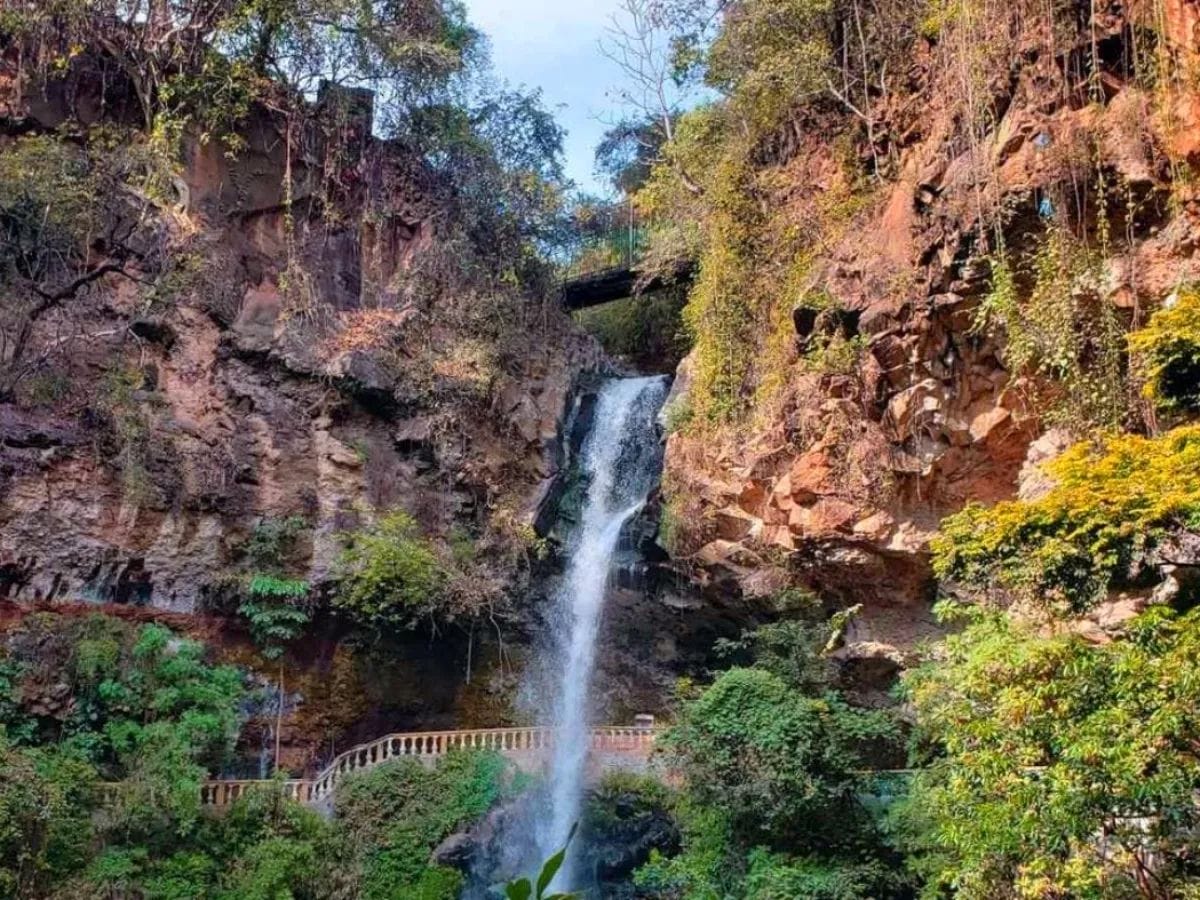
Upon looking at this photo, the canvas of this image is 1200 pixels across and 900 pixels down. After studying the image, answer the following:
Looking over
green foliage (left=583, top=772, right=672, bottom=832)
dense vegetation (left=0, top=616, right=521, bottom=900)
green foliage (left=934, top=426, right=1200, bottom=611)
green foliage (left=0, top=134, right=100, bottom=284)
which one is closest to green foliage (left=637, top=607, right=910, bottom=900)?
green foliage (left=583, top=772, right=672, bottom=832)

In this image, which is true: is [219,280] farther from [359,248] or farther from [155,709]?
[155,709]

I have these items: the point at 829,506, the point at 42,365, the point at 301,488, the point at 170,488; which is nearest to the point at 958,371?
the point at 829,506

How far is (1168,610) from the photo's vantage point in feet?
20.9

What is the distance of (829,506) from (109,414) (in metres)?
11.4

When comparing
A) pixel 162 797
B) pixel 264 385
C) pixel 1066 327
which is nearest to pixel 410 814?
pixel 162 797

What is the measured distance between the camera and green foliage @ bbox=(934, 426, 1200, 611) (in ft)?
21.1

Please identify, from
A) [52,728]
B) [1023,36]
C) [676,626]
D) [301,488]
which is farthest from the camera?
[676,626]

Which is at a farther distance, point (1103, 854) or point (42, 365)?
point (42, 365)

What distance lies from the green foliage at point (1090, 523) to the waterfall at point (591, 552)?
9681mm

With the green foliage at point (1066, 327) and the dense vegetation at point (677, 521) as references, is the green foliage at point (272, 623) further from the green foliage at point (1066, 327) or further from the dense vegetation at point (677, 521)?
the green foliage at point (1066, 327)

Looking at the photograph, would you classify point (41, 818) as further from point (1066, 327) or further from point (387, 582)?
point (1066, 327)

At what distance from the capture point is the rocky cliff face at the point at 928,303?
9719 millimetres

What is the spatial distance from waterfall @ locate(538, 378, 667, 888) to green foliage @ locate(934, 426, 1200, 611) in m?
9.68

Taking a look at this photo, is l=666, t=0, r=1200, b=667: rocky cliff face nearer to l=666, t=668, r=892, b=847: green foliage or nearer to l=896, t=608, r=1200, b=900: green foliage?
l=666, t=668, r=892, b=847: green foliage
